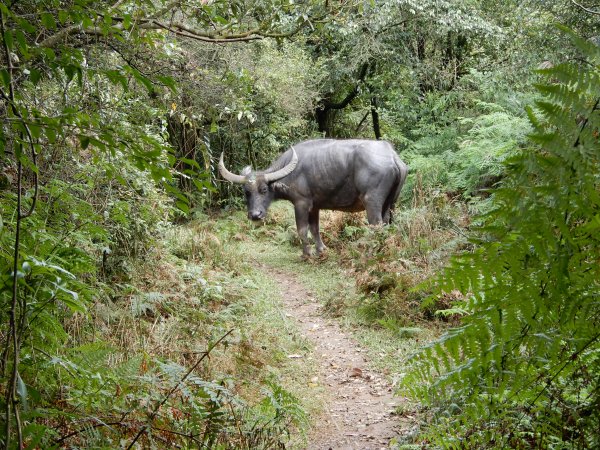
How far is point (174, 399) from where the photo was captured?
3830 millimetres

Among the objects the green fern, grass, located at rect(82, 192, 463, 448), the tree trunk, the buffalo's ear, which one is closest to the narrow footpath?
grass, located at rect(82, 192, 463, 448)

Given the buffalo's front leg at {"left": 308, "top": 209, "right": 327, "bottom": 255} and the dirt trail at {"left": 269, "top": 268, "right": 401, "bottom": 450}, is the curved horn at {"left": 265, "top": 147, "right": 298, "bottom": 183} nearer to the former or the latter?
the buffalo's front leg at {"left": 308, "top": 209, "right": 327, "bottom": 255}

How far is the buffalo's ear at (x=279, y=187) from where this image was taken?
10477 millimetres

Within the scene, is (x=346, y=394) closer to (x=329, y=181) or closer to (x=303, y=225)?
(x=303, y=225)

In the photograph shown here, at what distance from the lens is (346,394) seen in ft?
17.0

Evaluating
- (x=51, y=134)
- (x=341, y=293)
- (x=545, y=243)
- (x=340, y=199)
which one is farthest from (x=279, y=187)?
(x=545, y=243)

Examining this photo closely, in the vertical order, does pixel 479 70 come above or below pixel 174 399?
above

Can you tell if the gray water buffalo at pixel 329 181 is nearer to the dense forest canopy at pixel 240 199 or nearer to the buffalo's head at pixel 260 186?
the buffalo's head at pixel 260 186

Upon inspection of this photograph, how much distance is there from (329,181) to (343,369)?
5.03 meters

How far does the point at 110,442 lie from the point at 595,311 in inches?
85.3

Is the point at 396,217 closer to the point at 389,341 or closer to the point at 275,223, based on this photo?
the point at 389,341

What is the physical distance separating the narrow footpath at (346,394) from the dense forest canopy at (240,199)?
420 mm

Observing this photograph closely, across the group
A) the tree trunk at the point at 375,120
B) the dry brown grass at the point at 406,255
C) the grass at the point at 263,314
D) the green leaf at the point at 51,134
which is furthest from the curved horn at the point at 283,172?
the green leaf at the point at 51,134

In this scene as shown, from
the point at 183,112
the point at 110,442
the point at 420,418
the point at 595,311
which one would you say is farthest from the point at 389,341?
the point at 595,311
